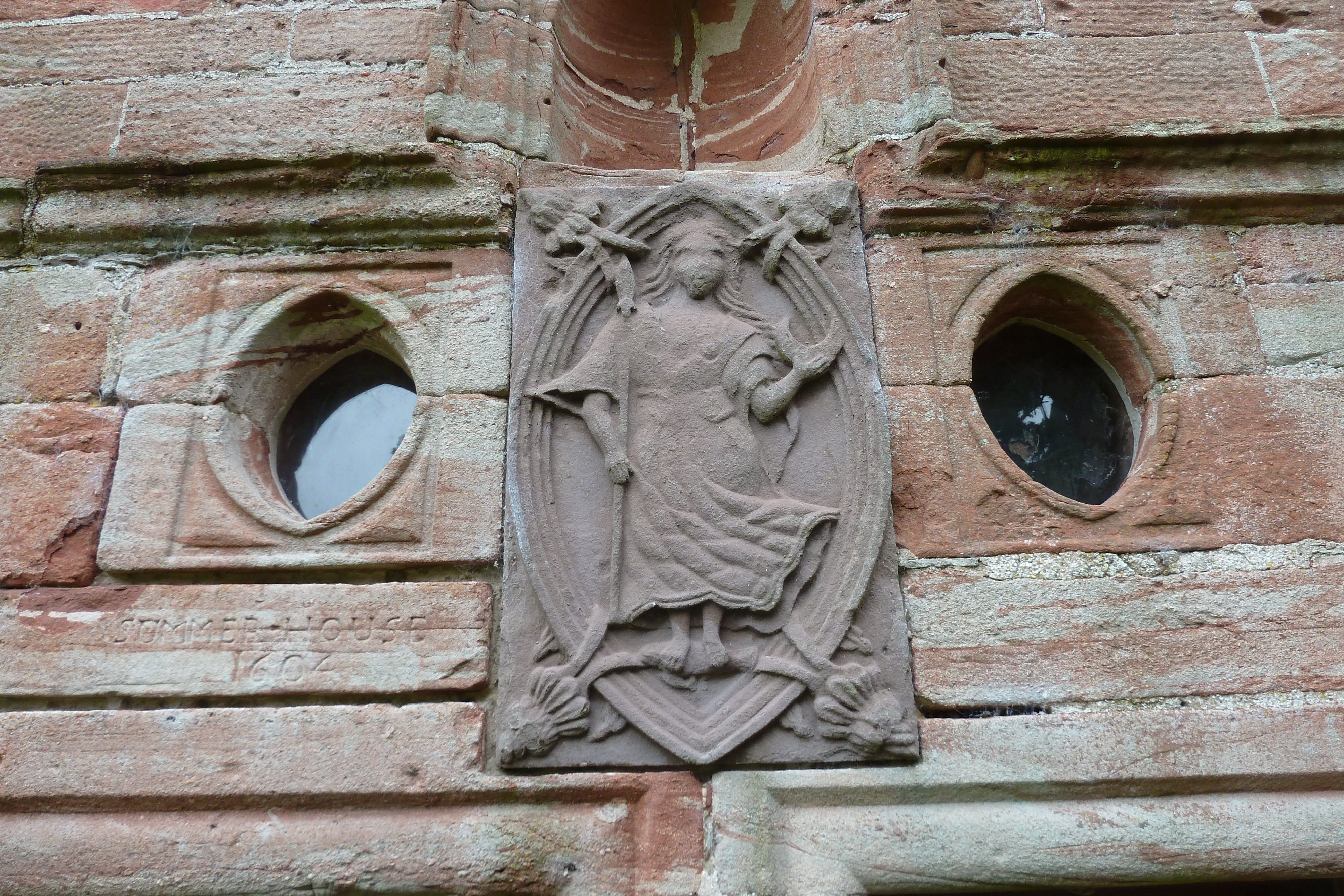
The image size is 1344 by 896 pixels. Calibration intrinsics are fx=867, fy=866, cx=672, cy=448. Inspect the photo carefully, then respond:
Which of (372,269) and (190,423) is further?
(372,269)

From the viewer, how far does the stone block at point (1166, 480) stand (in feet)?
8.23

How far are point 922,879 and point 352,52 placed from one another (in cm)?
336

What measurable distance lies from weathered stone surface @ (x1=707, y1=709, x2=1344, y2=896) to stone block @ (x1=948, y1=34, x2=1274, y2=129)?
2036mm

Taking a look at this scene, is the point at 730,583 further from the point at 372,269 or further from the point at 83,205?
the point at 83,205

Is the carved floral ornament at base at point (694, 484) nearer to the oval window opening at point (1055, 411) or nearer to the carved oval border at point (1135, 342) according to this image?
the carved oval border at point (1135, 342)

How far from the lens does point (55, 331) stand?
9.23ft

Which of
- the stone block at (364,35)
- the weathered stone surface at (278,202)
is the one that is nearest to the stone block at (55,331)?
the weathered stone surface at (278,202)

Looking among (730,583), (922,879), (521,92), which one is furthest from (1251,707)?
(521,92)

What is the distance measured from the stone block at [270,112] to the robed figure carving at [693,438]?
1199 millimetres

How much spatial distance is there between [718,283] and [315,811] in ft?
6.06

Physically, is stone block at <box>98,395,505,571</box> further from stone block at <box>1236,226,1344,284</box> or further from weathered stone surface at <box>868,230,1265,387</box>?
stone block at <box>1236,226,1344,284</box>

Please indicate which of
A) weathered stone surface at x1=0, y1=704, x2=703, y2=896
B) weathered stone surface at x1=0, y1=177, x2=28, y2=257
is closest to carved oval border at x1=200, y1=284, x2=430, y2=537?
weathered stone surface at x1=0, y1=704, x2=703, y2=896

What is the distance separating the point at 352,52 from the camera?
3291 mm

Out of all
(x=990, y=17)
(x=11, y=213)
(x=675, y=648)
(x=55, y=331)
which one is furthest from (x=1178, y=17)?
(x=11, y=213)
